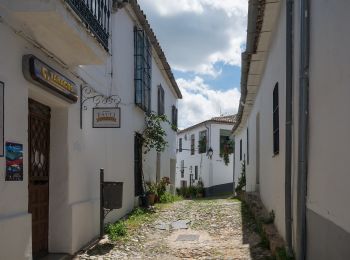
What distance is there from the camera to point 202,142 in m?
34.5

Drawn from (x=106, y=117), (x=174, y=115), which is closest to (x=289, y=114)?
(x=106, y=117)

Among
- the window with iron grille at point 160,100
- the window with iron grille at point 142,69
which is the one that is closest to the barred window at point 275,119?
the window with iron grille at point 142,69

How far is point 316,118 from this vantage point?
4.42 meters

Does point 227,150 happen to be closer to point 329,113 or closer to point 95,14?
point 95,14

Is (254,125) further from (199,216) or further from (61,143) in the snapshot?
(61,143)

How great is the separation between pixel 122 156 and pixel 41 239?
14.2 ft

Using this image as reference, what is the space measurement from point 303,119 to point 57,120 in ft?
12.5

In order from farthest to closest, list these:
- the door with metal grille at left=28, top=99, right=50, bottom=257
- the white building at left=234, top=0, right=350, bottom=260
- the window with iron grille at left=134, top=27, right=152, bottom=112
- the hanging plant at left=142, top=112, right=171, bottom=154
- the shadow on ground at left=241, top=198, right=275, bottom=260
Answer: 1. the hanging plant at left=142, top=112, right=171, bottom=154
2. the window with iron grille at left=134, top=27, right=152, bottom=112
3. the shadow on ground at left=241, top=198, right=275, bottom=260
4. the door with metal grille at left=28, top=99, right=50, bottom=257
5. the white building at left=234, top=0, right=350, bottom=260

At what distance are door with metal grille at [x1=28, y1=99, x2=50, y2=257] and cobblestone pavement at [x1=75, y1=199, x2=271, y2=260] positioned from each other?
0.69 m

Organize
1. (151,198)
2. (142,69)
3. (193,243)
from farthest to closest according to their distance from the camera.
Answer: (151,198) < (142,69) < (193,243)

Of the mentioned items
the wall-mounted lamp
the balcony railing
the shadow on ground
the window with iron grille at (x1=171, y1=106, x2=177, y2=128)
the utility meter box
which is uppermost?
the balcony railing

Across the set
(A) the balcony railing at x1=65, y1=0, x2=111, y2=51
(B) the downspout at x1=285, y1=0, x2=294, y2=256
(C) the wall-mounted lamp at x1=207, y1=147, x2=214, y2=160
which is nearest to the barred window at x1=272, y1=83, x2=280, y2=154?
(B) the downspout at x1=285, y1=0, x2=294, y2=256

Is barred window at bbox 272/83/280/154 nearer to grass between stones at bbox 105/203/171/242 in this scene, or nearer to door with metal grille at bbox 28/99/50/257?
grass between stones at bbox 105/203/171/242

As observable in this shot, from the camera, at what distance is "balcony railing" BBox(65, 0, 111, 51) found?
598 centimetres
